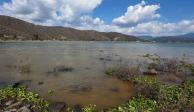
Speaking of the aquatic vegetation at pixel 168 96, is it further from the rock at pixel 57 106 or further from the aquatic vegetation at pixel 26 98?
the aquatic vegetation at pixel 26 98

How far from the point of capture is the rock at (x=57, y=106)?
44.1 ft

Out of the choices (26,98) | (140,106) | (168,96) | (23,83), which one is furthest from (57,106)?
(23,83)

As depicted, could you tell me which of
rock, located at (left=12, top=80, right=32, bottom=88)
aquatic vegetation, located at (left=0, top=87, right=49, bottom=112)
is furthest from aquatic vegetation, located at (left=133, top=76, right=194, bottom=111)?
rock, located at (left=12, top=80, right=32, bottom=88)

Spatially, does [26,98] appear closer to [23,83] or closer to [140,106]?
[23,83]

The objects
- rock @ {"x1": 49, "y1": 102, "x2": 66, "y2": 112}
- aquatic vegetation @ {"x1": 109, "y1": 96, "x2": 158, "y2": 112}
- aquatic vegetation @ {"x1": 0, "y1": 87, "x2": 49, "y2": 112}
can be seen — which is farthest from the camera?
aquatic vegetation @ {"x1": 0, "y1": 87, "x2": 49, "y2": 112}

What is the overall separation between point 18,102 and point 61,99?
9.84 feet

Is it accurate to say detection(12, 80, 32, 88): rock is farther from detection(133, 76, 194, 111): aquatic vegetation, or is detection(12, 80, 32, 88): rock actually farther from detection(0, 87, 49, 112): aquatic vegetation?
detection(133, 76, 194, 111): aquatic vegetation

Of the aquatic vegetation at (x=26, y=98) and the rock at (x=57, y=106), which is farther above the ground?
the aquatic vegetation at (x=26, y=98)

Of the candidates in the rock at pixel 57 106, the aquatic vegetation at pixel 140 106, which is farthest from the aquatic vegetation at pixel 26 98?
the aquatic vegetation at pixel 140 106

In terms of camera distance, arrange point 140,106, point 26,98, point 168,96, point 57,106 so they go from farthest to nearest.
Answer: point 168,96 → point 26,98 → point 57,106 → point 140,106

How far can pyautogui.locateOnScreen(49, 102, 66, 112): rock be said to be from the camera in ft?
44.1

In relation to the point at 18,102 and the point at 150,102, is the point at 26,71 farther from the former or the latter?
the point at 150,102

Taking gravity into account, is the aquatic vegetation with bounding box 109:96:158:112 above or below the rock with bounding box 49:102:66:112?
above

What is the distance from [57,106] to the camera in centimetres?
1391
